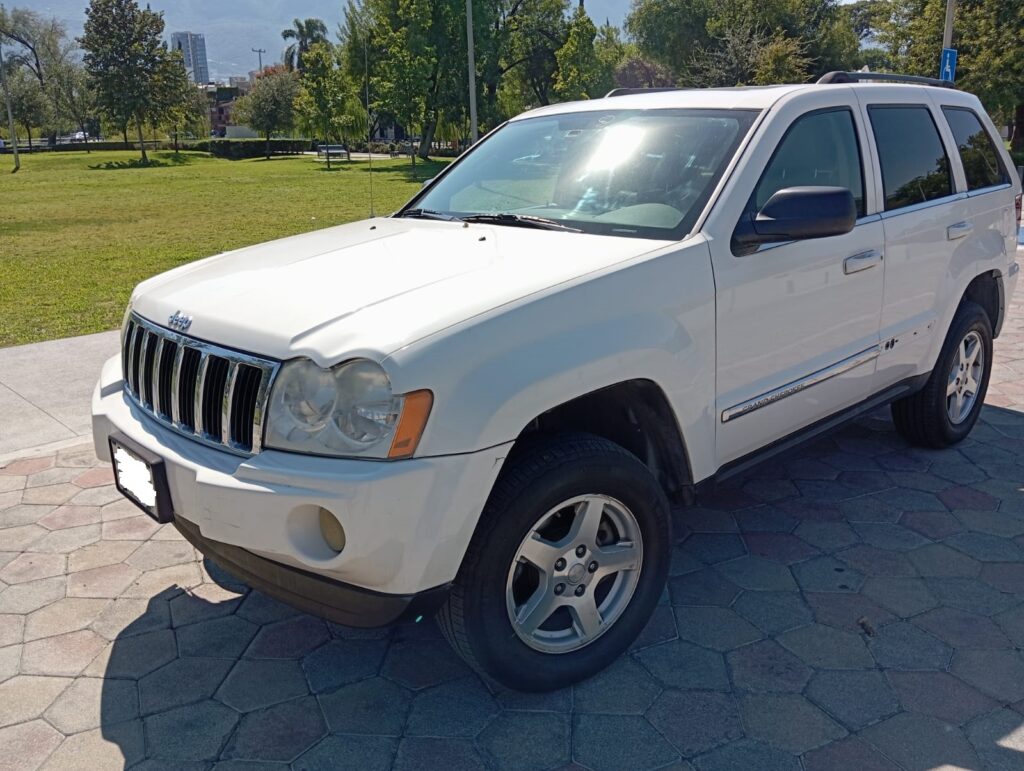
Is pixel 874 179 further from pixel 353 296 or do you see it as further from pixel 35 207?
pixel 35 207

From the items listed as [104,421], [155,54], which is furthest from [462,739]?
[155,54]

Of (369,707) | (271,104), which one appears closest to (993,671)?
(369,707)

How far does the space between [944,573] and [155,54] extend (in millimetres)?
61414

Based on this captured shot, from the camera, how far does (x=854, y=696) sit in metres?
2.88

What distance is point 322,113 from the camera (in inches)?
1816

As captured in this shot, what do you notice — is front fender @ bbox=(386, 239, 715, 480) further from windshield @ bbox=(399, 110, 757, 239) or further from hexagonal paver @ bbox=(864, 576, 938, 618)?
hexagonal paver @ bbox=(864, 576, 938, 618)

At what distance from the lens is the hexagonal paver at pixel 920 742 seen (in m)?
2.58

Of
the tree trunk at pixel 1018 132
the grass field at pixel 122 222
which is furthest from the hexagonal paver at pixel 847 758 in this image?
the tree trunk at pixel 1018 132

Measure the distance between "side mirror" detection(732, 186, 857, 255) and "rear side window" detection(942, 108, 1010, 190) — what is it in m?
1.95

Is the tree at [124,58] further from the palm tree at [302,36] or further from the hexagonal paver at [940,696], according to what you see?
the hexagonal paver at [940,696]

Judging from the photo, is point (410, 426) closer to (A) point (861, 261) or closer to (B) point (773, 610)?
(B) point (773, 610)

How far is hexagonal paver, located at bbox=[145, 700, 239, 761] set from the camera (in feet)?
8.84

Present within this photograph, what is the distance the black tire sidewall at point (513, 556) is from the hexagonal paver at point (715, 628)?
0.90 feet

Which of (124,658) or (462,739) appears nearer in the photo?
(462,739)
